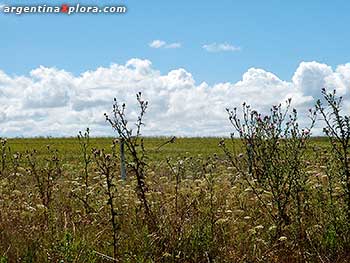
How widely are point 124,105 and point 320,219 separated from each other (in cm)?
267

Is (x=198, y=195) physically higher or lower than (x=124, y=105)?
lower

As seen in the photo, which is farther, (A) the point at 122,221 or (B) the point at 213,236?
(A) the point at 122,221

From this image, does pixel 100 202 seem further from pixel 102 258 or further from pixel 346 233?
pixel 346 233

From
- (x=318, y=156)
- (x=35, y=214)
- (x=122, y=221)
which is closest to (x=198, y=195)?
(x=122, y=221)

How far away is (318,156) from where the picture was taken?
357 inches

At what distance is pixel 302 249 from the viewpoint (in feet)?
19.7

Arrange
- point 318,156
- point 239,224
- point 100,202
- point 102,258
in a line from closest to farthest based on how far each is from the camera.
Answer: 1. point 102,258
2. point 239,224
3. point 100,202
4. point 318,156

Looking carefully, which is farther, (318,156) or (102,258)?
(318,156)

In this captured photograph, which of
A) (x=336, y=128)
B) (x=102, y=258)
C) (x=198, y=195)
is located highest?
(x=336, y=128)

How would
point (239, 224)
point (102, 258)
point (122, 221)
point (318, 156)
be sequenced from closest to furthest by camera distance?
1. point (102, 258)
2. point (239, 224)
3. point (122, 221)
4. point (318, 156)

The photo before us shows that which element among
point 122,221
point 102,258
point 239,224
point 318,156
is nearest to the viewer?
point 102,258

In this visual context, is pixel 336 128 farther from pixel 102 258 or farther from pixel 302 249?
pixel 102 258

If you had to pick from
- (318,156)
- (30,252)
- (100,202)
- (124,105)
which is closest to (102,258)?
(30,252)

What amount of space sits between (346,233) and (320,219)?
523mm
